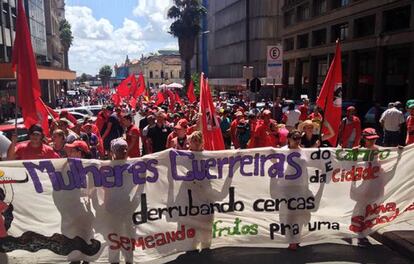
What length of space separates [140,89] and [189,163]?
777 inches

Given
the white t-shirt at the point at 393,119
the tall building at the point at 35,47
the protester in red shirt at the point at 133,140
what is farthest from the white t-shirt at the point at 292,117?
the tall building at the point at 35,47

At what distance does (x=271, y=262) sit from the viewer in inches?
196

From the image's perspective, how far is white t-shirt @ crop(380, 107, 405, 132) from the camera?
11.4 m

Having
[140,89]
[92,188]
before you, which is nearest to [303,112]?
[92,188]

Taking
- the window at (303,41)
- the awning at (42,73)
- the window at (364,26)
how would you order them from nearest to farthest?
1. the awning at (42,73)
2. the window at (364,26)
3. the window at (303,41)

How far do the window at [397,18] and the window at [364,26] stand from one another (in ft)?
6.52

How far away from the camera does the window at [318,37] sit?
133 feet

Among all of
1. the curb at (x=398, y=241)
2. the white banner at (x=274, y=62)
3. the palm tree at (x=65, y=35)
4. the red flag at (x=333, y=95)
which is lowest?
the curb at (x=398, y=241)

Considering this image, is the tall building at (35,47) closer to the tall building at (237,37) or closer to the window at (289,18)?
the tall building at (237,37)

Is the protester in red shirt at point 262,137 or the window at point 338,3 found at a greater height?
the window at point 338,3

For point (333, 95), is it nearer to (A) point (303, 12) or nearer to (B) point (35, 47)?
(A) point (303, 12)

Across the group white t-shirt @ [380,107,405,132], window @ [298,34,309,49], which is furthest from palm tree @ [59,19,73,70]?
white t-shirt @ [380,107,405,132]

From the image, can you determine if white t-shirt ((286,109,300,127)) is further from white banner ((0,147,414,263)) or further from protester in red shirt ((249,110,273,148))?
white banner ((0,147,414,263))

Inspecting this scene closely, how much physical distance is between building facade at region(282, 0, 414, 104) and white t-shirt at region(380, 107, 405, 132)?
16082 mm
